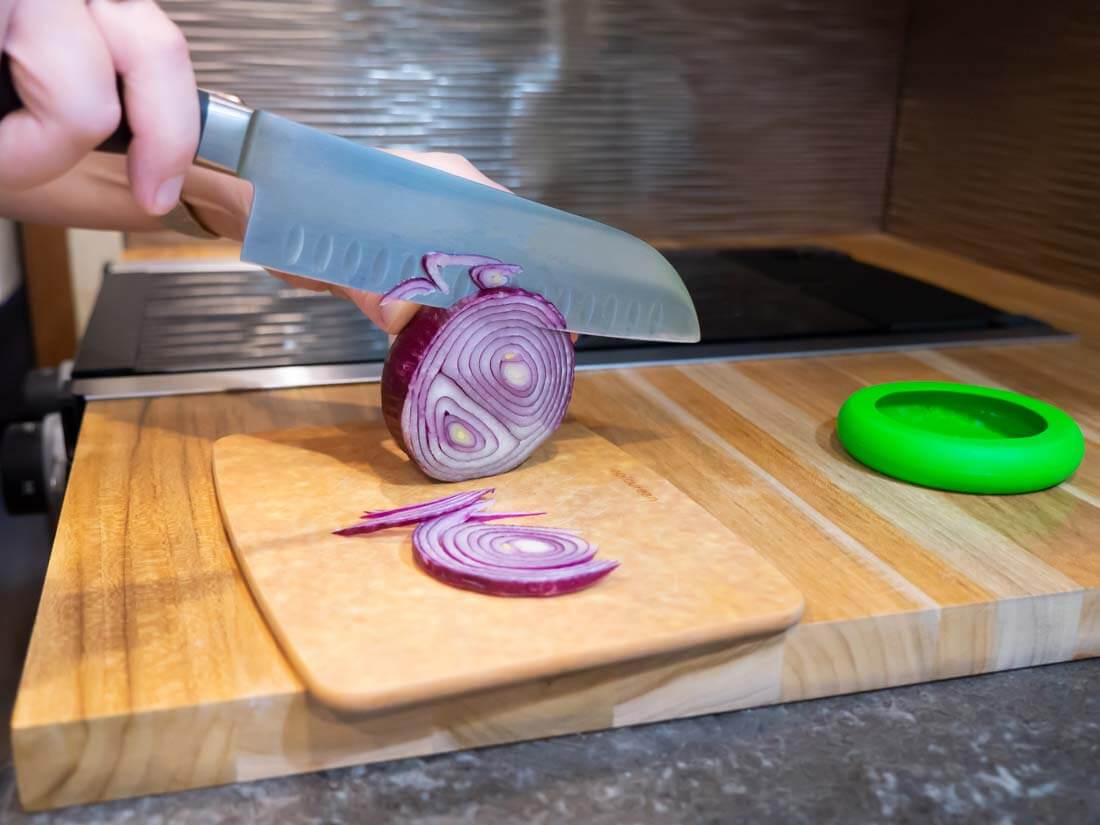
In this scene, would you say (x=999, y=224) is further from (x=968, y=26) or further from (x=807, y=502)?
(x=807, y=502)

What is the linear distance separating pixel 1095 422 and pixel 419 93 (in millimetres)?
980

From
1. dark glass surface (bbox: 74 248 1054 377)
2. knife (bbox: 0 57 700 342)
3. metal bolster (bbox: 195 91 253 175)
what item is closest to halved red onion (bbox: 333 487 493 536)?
knife (bbox: 0 57 700 342)

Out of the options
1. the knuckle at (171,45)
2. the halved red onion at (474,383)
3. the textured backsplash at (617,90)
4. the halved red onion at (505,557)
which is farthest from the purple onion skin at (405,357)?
the textured backsplash at (617,90)

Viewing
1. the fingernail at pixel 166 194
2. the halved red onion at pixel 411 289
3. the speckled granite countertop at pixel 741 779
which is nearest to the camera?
the speckled granite countertop at pixel 741 779

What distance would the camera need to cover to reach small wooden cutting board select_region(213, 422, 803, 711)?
0.55 m

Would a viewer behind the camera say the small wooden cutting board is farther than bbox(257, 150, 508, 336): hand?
No

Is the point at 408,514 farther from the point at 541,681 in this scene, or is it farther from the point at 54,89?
the point at 54,89

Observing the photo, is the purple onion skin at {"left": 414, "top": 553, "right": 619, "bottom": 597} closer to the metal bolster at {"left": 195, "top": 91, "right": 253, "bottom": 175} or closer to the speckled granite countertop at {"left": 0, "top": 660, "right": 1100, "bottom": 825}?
the speckled granite countertop at {"left": 0, "top": 660, "right": 1100, "bottom": 825}

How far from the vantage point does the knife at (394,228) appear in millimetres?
720

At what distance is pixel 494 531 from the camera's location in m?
0.68

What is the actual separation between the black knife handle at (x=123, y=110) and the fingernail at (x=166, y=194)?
0.10 feet

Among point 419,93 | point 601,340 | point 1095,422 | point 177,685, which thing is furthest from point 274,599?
point 419,93

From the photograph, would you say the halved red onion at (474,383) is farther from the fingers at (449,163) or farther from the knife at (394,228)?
the fingers at (449,163)

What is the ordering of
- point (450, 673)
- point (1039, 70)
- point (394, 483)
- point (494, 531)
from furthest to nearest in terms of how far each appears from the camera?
point (1039, 70), point (394, 483), point (494, 531), point (450, 673)
